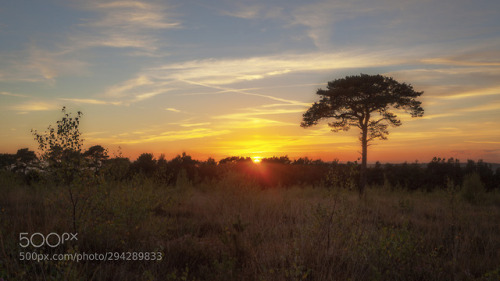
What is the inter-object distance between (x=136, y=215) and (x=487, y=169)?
18981 millimetres

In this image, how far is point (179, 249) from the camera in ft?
18.6

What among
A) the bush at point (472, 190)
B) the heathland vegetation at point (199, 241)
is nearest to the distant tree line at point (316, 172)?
the bush at point (472, 190)

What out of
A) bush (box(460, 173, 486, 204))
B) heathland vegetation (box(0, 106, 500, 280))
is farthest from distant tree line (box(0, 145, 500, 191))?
heathland vegetation (box(0, 106, 500, 280))

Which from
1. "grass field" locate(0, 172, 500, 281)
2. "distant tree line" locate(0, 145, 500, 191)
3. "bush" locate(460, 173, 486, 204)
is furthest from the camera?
"distant tree line" locate(0, 145, 500, 191)

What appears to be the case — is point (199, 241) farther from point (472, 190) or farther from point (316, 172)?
point (316, 172)

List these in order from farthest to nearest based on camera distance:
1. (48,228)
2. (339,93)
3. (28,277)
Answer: (339,93) → (48,228) → (28,277)

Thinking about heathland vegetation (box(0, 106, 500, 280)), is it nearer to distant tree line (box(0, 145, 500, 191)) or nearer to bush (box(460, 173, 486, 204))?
bush (box(460, 173, 486, 204))

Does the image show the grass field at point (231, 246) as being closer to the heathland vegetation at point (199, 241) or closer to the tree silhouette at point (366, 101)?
the heathland vegetation at point (199, 241)

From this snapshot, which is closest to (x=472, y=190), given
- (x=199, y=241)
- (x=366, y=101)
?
(x=366, y=101)

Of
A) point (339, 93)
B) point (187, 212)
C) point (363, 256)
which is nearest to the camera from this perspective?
point (363, 256)

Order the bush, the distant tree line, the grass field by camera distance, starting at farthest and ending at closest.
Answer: the distant tree line → the bush → the grass field

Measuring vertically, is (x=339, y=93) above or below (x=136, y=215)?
above

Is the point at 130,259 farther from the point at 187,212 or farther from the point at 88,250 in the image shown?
the point at 187,212

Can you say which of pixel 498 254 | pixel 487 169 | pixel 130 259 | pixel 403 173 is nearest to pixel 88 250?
pixel 130 259
